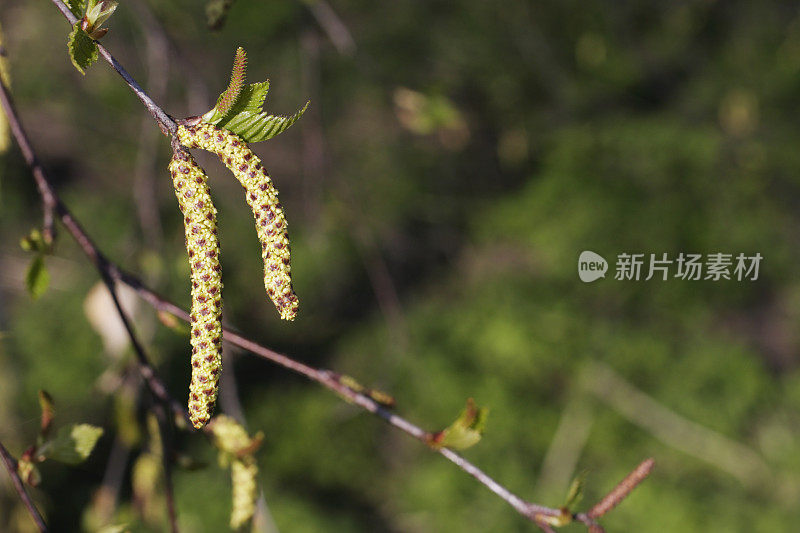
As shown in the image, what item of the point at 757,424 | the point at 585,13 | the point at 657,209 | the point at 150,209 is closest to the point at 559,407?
the point at 757,424

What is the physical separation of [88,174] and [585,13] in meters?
1.64

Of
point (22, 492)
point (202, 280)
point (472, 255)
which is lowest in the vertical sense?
point (22, 492)

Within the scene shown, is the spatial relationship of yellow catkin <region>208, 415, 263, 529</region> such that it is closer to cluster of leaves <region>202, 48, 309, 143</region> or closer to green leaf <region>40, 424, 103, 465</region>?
green leaf <region>40, 424, 103, 465</region>

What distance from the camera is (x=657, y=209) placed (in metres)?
1.95

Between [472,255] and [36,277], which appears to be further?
[472,255]

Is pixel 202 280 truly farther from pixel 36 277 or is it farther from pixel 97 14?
pixel 36 277

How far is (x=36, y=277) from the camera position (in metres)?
0.60

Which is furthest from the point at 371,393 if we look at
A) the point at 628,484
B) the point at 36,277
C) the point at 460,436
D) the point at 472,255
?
the point at 472,255

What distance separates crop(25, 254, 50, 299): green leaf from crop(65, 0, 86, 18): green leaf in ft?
0.91

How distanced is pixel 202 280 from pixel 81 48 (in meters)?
0.13

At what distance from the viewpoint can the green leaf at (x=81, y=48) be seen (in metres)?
0.36

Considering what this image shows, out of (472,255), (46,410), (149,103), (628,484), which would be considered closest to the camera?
(149,103)

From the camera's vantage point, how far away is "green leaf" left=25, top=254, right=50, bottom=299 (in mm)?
597

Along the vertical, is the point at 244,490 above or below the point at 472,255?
below
